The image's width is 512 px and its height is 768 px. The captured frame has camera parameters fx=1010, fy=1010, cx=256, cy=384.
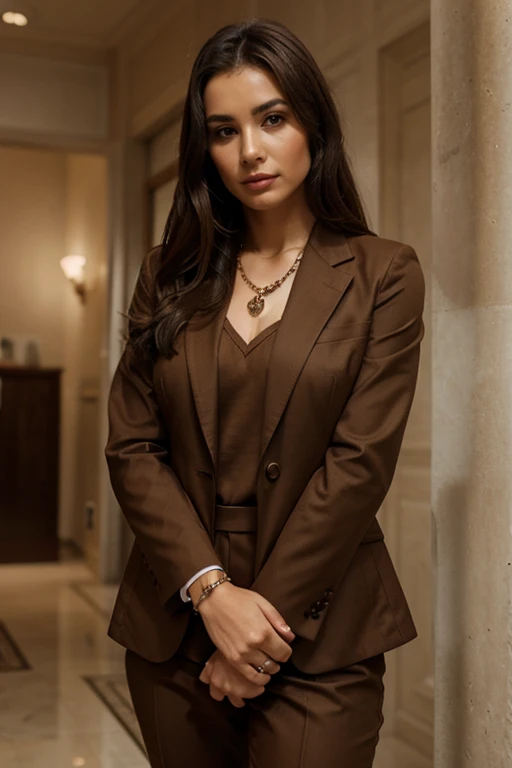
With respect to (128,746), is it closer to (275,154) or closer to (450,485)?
(450,485)

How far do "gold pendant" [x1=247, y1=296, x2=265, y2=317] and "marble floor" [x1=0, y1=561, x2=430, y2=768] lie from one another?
212 cm

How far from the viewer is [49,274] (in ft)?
27.7

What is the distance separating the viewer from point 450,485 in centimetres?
178

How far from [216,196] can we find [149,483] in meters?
0.50

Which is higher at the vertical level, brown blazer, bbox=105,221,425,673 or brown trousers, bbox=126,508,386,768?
brown blazer, bbox=105,221,425,673

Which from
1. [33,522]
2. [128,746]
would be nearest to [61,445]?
[33,522]

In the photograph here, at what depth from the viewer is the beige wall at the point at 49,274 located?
823 cm

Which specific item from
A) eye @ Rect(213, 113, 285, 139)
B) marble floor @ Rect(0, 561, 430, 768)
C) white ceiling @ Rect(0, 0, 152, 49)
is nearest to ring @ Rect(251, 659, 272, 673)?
eye @ Rect(213, 113, 285, 139)

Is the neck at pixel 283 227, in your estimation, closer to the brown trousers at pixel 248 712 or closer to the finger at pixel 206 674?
the brown trousers at pixel 248 712

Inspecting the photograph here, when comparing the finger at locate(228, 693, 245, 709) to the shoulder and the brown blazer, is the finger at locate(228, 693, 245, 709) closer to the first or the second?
the brown blazer

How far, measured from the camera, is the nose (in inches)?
59.1

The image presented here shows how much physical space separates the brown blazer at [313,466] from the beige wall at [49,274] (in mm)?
6590

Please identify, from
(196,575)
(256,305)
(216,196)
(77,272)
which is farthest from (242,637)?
(77,272)

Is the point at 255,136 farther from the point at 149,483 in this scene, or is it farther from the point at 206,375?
the point at 149,483
